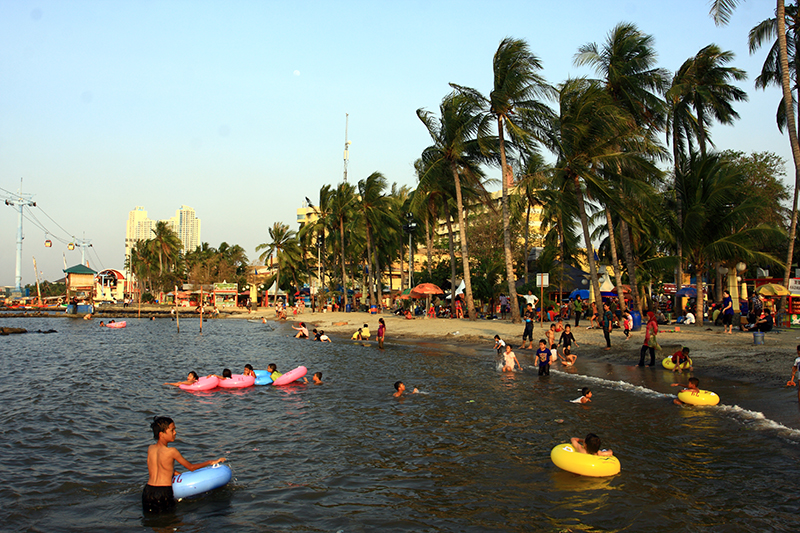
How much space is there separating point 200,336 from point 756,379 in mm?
35300

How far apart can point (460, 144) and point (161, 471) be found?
28208 millimetres

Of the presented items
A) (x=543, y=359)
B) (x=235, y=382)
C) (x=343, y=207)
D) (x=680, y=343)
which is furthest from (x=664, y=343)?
(x=343, y=207)

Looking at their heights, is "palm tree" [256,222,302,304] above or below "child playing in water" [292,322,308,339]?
above

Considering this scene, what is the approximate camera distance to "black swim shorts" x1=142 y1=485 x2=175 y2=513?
7.59m

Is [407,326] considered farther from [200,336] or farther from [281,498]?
[281,498]

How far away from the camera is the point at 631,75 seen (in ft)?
89.9

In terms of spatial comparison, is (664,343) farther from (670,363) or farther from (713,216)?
(713,216)

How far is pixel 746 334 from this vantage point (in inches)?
843

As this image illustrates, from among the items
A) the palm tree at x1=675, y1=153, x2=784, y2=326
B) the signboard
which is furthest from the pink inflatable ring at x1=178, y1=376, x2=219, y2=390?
the palm tree at x1=675, y1=153, x2=784, y2=326

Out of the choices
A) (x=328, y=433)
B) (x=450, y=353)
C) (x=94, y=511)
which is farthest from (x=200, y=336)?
(x=94, y=511)

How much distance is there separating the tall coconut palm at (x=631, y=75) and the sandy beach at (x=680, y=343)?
4704 millimetres

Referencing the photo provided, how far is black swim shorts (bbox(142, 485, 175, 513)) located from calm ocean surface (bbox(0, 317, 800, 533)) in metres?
0.19

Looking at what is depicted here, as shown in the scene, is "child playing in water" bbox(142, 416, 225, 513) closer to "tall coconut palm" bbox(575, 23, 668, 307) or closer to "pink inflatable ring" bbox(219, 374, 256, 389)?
"pink inflatable ring" bbox(219, 374, 256, 389)

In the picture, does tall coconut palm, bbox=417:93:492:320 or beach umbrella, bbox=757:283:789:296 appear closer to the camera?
beach umbrella, bbox=757:283:789:296
